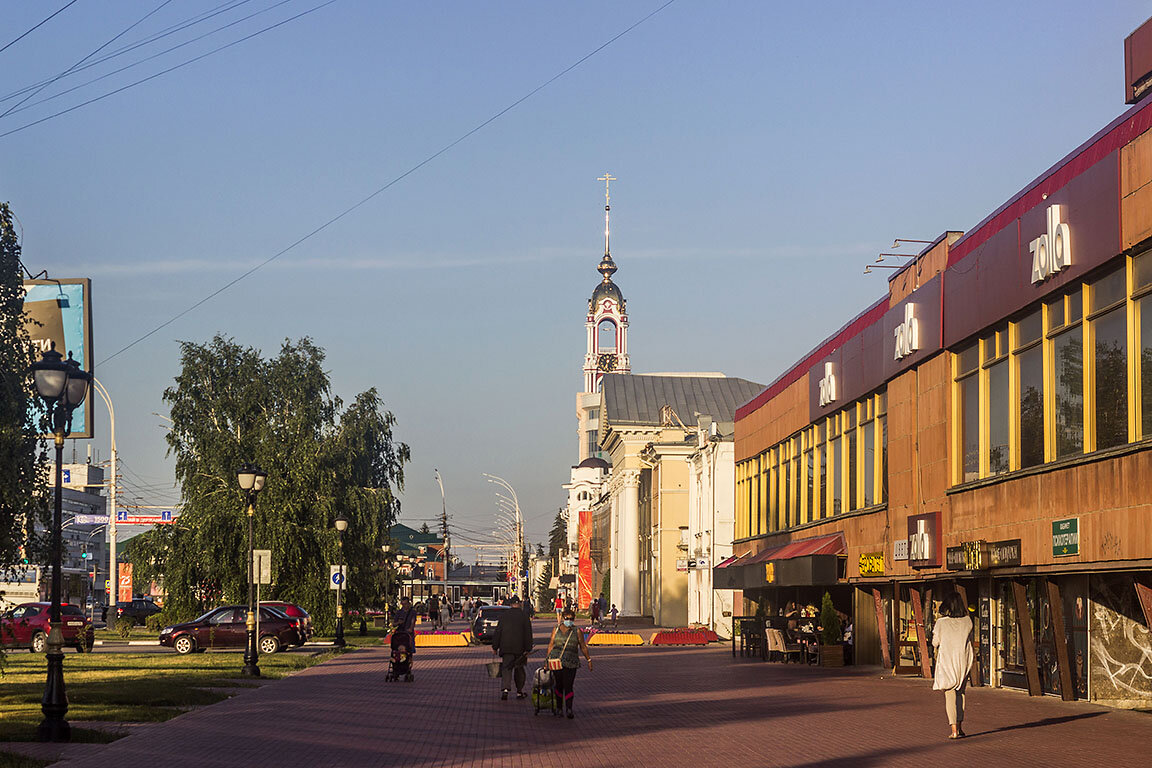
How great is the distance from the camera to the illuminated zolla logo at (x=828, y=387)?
38719mm

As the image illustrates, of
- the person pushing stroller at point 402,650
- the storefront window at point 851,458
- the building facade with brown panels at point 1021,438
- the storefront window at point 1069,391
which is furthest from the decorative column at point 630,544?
the storefront window at point 1069,391

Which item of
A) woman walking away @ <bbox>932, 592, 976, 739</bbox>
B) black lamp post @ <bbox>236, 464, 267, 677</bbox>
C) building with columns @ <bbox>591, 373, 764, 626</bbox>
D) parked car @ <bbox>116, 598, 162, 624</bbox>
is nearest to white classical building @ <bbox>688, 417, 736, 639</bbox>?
building with columns @ <bbox>591, 373, 764, 626</bbox>

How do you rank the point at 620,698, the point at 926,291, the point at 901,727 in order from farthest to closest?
the point at 926,291, the point at 620,698, the point at 901,727

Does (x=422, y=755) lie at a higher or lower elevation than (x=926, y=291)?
lower

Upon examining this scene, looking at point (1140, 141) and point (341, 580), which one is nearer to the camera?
point (1140, 141)

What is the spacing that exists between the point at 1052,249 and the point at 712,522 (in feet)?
148

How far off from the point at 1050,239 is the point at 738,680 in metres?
11.9

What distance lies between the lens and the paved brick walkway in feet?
51.2

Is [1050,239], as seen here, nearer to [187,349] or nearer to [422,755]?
[422,755]

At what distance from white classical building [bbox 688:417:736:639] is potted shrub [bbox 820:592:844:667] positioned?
24451 mm

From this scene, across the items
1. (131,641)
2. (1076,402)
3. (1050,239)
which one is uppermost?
(1050,239)

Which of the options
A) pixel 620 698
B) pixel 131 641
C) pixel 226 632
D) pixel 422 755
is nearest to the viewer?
pixel 422 755

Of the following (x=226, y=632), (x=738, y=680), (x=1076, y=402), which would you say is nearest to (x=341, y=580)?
(x=226, y=632)

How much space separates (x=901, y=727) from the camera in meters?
19.5
